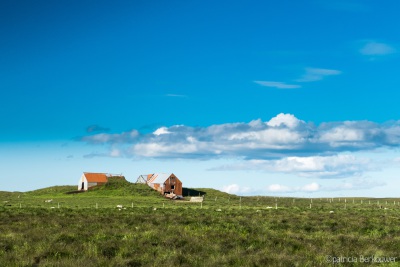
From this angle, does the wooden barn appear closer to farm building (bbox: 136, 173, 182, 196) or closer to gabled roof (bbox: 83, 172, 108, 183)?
farm building (bbox: 136, 173, 182, 196)

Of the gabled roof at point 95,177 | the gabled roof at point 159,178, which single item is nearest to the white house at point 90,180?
the gabled roof at point 95,177

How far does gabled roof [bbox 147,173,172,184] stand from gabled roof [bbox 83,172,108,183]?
1068 centimetres

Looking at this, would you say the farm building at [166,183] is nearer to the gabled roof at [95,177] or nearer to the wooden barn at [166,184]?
the wooden barn at [166,184]

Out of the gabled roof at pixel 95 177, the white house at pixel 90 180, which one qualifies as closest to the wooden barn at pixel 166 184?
the gabled roof at pixel 95 177

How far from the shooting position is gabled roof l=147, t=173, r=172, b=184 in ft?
338

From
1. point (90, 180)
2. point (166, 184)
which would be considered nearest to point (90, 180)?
point (90, 180)

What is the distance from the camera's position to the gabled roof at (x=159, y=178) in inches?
4060

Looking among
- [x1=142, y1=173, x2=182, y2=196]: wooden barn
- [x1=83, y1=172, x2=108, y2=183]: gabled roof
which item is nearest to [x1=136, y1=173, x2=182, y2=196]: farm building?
[x1=142, y1=173, x2=182, y2=196]: wooden barn

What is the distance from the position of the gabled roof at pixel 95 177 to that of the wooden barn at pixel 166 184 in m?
10.9

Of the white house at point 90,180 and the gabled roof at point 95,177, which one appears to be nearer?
the white house at point 90,180

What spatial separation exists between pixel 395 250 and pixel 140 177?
10026cm

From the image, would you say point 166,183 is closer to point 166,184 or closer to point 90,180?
point 166,184

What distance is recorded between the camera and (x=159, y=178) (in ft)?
343

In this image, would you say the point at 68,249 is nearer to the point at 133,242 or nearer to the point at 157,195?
the point at 133,242
